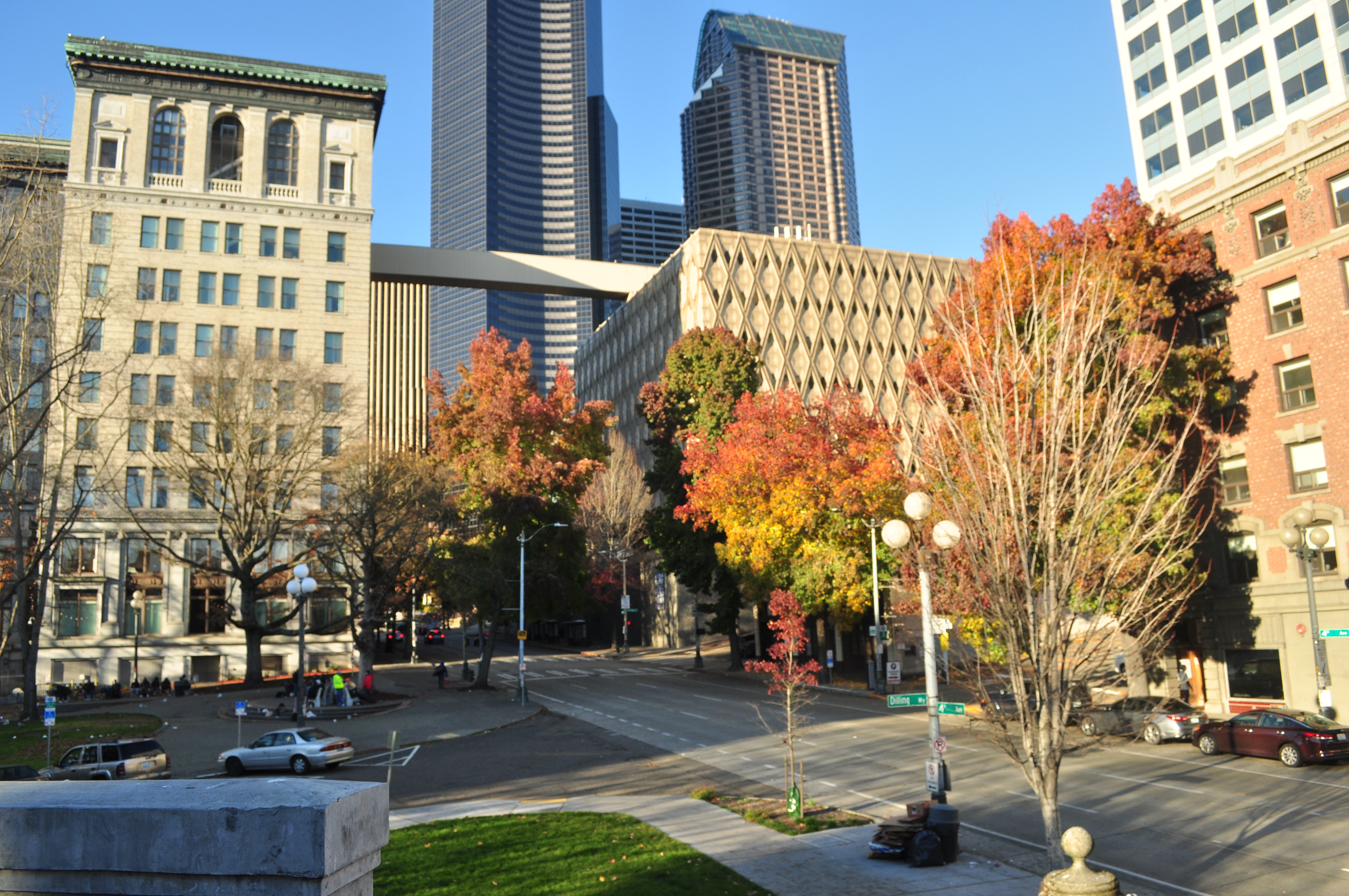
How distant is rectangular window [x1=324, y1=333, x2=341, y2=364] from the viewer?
197ft

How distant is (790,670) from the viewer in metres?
21.1

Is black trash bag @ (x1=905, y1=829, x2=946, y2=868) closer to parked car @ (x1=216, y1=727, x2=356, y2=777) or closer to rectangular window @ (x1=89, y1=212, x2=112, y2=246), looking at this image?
parked car @ (x1=216, y1=727, x2=356, y2=777)

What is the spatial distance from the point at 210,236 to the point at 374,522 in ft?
89.6

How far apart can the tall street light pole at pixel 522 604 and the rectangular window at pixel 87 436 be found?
2176cm

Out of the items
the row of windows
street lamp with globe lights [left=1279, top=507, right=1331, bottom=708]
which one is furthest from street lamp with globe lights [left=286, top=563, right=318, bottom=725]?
the row of windows

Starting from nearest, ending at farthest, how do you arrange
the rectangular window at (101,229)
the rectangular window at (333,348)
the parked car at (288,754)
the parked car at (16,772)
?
the parked car at (16,772), the parked car at (288,754), the rectangular window at (101,229), the rectangular window at (333,348)

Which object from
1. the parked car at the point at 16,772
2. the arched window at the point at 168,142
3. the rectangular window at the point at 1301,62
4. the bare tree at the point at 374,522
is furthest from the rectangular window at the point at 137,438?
the rectangular window at the point at 1301,62

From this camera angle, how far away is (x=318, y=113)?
62406mm

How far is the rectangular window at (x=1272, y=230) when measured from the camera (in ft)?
110

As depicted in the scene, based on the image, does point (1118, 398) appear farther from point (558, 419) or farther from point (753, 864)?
point (558, 419)

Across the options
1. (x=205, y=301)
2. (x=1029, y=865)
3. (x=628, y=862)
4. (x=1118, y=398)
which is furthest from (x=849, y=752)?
(x=205, y=301)

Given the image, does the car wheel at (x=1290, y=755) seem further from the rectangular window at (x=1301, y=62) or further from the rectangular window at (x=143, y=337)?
the rectangular window at (x=143, y=337)

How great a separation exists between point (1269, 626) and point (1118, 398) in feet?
85.7

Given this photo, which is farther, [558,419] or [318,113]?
[318,113]
